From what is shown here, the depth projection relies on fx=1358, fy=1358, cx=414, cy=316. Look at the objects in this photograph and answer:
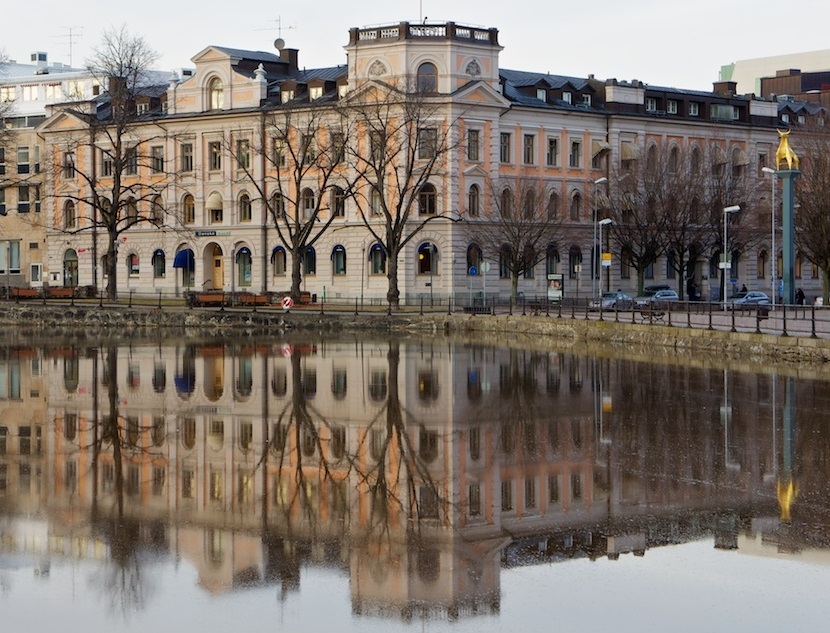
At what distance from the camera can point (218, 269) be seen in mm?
93188

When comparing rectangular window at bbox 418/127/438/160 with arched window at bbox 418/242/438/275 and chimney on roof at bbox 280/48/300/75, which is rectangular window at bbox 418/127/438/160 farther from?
chimney on roof at bbox 280/48/300/75

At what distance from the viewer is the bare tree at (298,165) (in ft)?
264

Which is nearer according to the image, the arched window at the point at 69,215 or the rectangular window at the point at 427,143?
the rectangular window at the point at 427,143

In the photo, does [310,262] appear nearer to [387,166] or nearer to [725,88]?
[387,166]

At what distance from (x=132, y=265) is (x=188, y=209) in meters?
5.99

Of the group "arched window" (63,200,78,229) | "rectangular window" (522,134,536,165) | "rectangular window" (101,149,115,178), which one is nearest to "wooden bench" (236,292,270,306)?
"rectangular window" (522,134,536,165)

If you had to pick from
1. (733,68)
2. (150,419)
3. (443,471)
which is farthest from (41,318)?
(733,68)

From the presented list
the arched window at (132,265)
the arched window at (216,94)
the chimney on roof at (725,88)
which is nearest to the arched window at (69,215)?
the arched window at (132,265)

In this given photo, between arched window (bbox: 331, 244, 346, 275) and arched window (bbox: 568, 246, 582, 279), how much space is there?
1480cm

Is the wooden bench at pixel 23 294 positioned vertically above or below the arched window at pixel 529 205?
below

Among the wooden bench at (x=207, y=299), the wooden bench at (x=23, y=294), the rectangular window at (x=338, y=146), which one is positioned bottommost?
the wooden bench at (x=207, y=299)

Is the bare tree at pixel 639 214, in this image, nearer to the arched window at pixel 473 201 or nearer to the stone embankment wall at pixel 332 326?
the arched window at pixel 473 201

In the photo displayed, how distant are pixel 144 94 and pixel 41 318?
93.9 ft

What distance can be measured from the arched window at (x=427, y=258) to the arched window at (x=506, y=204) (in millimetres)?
4848
